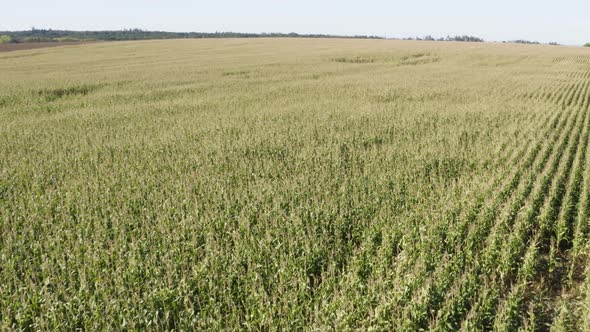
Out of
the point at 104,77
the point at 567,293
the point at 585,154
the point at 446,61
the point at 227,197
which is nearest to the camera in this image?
the point at 567,293

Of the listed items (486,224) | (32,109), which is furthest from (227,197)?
(32,109)

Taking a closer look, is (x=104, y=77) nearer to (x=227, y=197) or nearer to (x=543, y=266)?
(x=227, y=197)

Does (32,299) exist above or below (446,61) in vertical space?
below

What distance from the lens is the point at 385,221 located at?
832 centimetres

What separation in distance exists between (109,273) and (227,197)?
3.38 meters

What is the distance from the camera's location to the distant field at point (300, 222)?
568 cm

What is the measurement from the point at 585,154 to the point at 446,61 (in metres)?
45.5

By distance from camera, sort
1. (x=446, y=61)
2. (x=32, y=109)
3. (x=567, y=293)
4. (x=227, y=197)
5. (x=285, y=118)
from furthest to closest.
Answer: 1. (x=446, y=61)
2. (x=32, y=109)
3. (x=285, y=118)
4. (x=227, y=197)
5. (x=567, y=293)

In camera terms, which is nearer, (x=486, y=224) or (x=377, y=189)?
→ (x=486, y=224)

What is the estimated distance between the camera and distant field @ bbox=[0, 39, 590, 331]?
568cm

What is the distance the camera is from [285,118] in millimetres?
19641

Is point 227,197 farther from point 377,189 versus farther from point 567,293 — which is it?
point 567,293

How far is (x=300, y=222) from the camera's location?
8.02m

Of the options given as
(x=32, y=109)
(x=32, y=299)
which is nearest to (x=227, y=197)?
(x=32, y=299)
